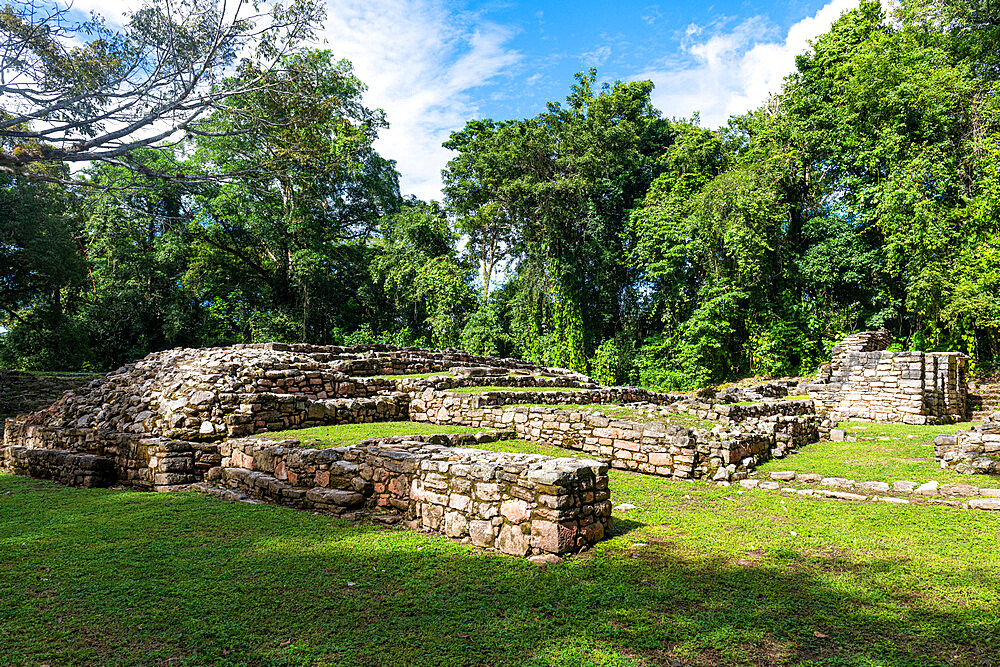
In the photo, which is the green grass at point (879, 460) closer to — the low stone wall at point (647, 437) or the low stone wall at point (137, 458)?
the low stone wall at point (647, 437)

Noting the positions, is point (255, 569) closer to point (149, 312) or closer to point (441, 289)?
point (441, 289)

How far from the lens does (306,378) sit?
11828mm

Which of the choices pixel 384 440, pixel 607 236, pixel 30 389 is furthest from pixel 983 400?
pixel 30 389

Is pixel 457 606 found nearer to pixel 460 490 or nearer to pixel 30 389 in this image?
pixel 460 490

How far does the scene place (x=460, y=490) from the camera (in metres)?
5.25

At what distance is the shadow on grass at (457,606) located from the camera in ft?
10.2

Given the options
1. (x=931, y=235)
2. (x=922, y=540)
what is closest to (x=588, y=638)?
(x=922, y=540)

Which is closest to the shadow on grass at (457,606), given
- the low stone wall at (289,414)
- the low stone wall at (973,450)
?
the low stone wall at (289,414)

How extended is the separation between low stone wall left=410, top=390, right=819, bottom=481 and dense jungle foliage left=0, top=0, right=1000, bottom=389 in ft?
35.1

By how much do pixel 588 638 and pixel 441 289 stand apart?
24327 mm

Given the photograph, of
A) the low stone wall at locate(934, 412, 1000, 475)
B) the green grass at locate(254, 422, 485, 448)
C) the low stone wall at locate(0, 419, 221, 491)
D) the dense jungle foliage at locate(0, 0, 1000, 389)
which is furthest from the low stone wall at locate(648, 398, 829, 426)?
the dense jungle foliage at locate(0, 0, 1000, 389)

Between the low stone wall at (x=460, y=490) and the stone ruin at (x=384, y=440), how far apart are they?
15 millimetres

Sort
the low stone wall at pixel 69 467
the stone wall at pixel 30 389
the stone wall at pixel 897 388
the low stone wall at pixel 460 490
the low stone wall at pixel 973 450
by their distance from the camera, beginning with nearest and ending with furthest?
the low stone wall at pixel 460 490
the low stone wall at pixel 973 450
the low stone wall at pixel 69 467
the stone wall at pixel 897 388
the stone wall at pixel 30 389

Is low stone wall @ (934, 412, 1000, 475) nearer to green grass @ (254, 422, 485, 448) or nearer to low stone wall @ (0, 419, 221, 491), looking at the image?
green grass @ (254, 422, 485, 448)
